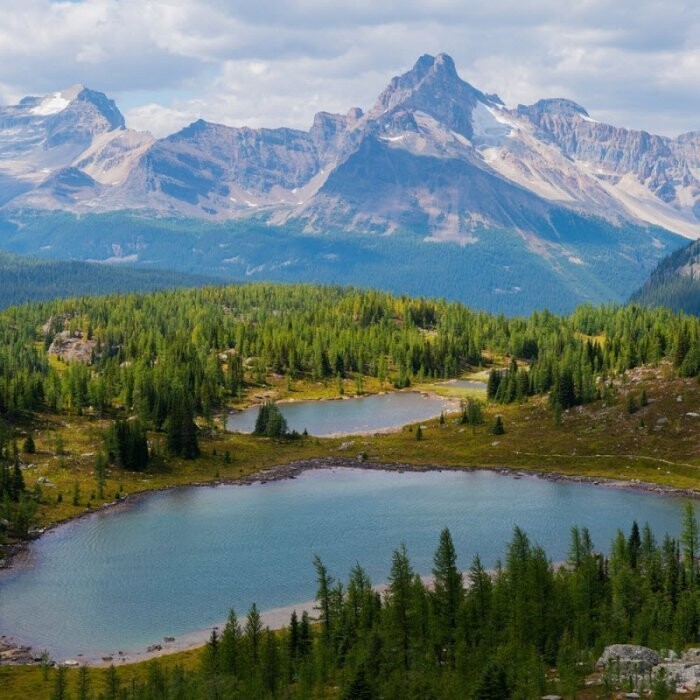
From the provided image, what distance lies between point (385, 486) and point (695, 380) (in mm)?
67108

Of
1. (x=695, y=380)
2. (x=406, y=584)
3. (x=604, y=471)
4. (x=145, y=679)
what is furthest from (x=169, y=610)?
(x=695, y=380)

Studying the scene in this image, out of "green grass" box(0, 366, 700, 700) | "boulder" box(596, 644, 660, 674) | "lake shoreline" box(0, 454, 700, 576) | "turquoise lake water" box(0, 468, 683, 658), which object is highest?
"green grass" box(0, 366, 700, 700)

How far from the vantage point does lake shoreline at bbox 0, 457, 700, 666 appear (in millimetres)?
91375

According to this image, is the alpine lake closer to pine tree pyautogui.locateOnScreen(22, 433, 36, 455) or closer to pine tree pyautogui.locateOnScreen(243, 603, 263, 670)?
pine tree pyautogui.locateOnScreen(243, 603, 263, 670)

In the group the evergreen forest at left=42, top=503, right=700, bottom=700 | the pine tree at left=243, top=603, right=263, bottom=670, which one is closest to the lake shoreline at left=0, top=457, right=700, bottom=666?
the evergreen forest at left=42, top=503, right=700, bottom=700

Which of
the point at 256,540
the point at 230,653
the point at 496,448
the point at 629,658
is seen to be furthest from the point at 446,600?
the point at 496,448

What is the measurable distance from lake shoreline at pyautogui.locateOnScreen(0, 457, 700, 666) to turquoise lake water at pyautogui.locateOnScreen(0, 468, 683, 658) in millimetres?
1754

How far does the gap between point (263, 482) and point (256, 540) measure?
1235 inches

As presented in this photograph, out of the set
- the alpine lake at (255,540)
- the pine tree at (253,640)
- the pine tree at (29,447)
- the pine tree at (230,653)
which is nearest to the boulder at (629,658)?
the pine tree at (253,640)

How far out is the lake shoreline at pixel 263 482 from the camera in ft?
300

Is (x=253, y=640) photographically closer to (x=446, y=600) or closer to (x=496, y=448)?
(x=446, y=600)

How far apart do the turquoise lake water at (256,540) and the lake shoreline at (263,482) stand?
1754mm

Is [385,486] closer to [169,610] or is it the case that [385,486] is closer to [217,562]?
[217,562]

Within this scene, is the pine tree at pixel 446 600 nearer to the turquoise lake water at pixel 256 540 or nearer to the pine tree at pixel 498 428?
the turquoise lake water at pixel 256 540
